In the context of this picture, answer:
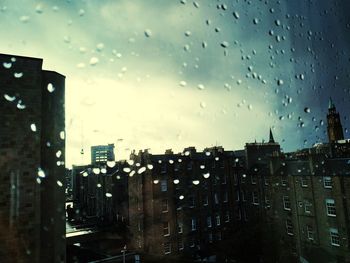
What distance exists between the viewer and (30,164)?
308 cm

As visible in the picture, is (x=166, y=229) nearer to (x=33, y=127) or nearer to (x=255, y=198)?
(x=255, y=198)

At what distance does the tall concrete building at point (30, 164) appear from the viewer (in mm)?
2915

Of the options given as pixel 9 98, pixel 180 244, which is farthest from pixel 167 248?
pixel 9 98

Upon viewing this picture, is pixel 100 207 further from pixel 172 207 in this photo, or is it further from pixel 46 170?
pixel 46 170

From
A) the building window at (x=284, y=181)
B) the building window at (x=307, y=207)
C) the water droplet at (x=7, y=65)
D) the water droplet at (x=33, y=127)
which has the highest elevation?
the water droplet at (x=7, y=65)

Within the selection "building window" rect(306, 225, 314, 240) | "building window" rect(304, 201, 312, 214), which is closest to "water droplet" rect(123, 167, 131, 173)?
"building window" rect(304, 201, 312, 214)

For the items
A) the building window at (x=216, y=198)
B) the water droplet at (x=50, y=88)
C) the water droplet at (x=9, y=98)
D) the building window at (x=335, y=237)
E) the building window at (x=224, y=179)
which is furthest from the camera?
the building window at (x=224, y=179)

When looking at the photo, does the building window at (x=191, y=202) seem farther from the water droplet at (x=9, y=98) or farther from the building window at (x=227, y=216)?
the water droplet at (x=9, y=98)

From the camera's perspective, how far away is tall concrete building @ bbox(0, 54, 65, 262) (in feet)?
9.56

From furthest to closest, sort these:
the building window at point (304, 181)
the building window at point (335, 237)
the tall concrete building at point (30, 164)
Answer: the building window at point (304, 181)
the building window at point (335, 237)
the tall concrete building at point (30, 164)

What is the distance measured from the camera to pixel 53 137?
3627 mm

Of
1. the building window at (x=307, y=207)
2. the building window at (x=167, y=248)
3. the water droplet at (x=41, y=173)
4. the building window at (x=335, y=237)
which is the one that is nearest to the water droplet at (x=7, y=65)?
the water droplet at (x=41, y=173)

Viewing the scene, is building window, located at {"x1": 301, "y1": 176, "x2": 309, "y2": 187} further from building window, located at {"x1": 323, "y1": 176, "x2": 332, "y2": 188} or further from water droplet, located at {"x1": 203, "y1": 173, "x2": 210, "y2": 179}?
water droplet, located at {"x1": 203, "y1": 173, "x2": 210, "y2": 179}

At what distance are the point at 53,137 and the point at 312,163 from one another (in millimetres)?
13397
